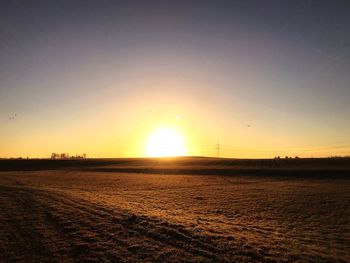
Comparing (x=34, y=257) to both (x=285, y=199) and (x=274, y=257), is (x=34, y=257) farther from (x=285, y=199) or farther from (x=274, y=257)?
(x=285, y=199)

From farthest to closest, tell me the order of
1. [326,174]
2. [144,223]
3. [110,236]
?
[326,174], [144,223], [110,236]

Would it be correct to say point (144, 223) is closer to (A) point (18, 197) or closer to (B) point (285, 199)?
(A) point (18, 197)

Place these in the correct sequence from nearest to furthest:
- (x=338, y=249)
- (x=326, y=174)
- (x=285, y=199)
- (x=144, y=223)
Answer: (x=338, y=249) < (x=144, y=223) < (x=285, y=199) < (x=326, y=174)

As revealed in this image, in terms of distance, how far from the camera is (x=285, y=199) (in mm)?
30750

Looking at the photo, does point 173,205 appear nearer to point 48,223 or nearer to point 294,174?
point 48,223

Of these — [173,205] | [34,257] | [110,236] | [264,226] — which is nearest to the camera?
[34,257]

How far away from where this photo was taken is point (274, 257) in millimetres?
12953

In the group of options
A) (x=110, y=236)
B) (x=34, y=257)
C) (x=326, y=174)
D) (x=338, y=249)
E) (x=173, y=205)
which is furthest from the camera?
(x=326, y=174)

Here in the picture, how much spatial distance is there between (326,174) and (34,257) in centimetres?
5998

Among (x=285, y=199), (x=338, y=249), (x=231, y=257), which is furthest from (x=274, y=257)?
(x=285, y=199)

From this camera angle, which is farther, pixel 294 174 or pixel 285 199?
pixel 294 174

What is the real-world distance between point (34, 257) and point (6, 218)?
8324 mm

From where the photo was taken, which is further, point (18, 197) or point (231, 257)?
point (18, 197)

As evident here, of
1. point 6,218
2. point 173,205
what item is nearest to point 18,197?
point 6,218
